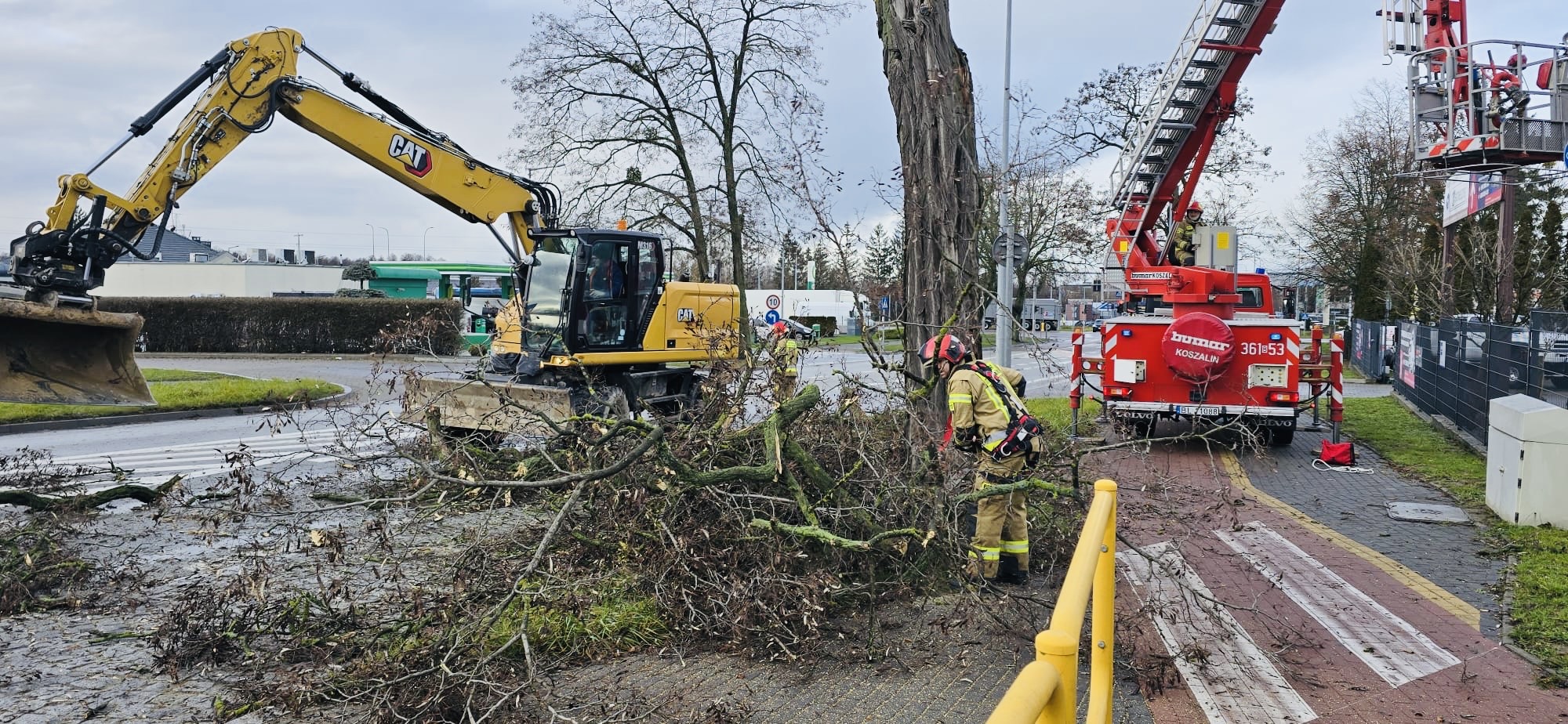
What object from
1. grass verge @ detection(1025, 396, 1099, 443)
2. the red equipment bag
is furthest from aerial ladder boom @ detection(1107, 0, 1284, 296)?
the red equipment bag

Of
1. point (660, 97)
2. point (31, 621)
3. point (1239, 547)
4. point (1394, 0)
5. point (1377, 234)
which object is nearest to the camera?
point (31, 621)

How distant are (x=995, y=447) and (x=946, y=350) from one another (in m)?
0.69

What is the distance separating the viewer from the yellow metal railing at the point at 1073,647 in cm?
168

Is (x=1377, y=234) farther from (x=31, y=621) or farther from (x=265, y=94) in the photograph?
(x=31, y=621)

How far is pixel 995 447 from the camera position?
6.46 meters

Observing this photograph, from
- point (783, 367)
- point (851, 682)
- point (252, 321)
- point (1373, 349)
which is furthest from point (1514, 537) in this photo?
point (252, 321)

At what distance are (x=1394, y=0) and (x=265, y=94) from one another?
1325 centimetres

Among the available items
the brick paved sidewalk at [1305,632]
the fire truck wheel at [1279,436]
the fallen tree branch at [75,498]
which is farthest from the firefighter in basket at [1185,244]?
the fallen tree branch at [75,498]

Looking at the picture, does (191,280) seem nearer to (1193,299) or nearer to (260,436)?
(260,436)

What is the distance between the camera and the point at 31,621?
5.88m

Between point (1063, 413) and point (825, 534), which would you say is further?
point (1063, 413)

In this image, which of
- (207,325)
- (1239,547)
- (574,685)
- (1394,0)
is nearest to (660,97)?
(1394,0)

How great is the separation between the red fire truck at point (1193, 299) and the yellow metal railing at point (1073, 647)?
8217mm

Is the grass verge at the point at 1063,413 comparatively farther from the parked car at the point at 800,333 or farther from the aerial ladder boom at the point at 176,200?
the aerial ladder boom at the point at 176,200
